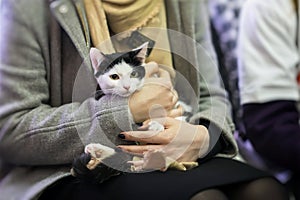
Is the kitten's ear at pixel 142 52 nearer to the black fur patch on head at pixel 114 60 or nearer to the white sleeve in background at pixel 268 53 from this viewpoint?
the black fur patch on head at pixel 114 60

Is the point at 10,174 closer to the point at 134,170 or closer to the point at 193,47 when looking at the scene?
the point at 134,170

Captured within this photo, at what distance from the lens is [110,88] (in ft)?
2.32

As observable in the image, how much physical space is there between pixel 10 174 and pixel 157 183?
0.25 m

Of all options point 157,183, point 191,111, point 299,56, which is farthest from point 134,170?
point 299,56

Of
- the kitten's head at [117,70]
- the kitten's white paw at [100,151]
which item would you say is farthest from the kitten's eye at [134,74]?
the kitten's white paw at [100,151]

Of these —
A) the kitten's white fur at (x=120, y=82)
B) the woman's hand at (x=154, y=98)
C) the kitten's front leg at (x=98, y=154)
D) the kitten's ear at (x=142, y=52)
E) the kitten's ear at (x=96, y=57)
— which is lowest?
the kitten's front leg at (x=98, y=154)

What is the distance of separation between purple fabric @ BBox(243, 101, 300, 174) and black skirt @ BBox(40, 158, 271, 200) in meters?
0.24

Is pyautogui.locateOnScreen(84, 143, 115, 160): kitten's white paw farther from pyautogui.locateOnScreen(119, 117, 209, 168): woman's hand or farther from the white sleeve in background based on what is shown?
the white sleeve in background

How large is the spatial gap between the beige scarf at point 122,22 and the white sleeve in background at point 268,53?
28cm

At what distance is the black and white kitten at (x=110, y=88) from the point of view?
698mm

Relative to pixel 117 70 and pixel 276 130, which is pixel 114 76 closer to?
pixel 117 70

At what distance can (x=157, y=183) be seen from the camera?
735 millimetres

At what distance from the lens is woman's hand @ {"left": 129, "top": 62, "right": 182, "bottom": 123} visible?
2.39ft

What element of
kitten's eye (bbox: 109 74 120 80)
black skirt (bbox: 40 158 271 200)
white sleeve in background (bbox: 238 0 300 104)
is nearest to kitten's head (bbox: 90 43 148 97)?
kitten's eye (bbox: 109 74 120 80)
